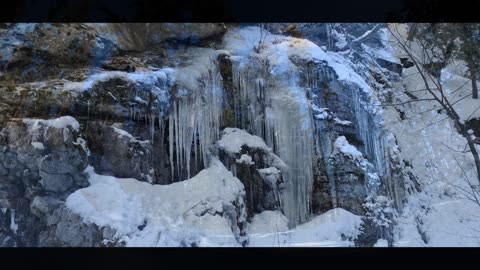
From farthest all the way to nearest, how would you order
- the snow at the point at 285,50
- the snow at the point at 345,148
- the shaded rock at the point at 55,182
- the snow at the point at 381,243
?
the snow at the point at 285,50, the snow at the point at 345,148, the snow at the point at 381,243, the shaded rock at the point at 55,182

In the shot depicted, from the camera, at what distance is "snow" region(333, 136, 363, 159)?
436 cm

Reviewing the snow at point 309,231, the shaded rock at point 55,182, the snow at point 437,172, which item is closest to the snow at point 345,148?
the snow at point 437,172

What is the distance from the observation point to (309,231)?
403 centimetres

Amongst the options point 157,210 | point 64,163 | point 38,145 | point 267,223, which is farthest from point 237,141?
point 38,145

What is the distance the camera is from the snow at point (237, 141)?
4.40 meters

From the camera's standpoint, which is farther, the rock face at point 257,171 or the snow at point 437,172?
the rock face at point 257,171

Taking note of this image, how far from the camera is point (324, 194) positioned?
4.30 m

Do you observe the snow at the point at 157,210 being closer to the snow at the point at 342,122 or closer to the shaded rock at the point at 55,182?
the shaded rock at the point at 55,182

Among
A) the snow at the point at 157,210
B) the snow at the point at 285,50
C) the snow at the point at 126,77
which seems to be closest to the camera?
the snow at the point at 157,210

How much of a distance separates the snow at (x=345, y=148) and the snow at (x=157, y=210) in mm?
1137

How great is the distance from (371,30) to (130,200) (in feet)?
8.98

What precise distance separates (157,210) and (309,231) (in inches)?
52.3
